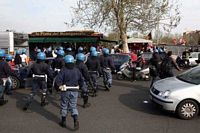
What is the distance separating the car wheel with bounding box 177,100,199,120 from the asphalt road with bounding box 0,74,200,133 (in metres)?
0.16

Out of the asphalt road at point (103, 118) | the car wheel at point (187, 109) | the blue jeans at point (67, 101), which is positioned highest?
the blue jeans at point (67, 101)

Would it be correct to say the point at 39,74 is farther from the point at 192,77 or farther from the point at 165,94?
the point at 192,77

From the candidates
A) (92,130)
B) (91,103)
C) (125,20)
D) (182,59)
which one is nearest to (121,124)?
(92,130)

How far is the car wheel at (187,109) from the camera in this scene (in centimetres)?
890

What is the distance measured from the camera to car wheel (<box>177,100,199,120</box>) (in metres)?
8.90

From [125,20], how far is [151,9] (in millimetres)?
2499

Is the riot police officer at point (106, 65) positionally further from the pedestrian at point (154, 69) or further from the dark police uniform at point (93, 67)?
the pedestrian at point (154, 69)

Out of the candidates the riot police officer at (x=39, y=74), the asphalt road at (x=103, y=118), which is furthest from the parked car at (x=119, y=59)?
the riot police officer at (x=39, y=74)

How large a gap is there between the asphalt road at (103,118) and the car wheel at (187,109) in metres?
0.16

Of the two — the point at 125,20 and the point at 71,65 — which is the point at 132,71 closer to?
the point at 71,65

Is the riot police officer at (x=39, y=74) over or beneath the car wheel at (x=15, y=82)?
over

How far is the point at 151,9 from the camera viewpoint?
30.1 m

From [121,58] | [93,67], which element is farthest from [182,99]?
[121,58]

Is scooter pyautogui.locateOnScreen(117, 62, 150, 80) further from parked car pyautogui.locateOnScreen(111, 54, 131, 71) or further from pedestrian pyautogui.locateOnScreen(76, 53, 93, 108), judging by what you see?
pedestrian pyautogui.locateOnScreen(76, 53, 93, 108)
